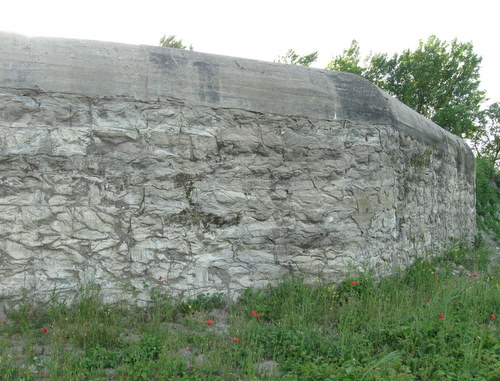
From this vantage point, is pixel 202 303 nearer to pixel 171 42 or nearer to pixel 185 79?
pixel 185 79

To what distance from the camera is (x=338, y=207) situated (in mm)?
4398

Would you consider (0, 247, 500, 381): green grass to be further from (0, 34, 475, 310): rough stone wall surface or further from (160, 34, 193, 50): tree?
(160, 34, 193, 50): tree

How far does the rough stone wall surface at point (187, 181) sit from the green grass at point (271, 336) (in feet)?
0.77

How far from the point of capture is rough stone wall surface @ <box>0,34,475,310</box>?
358 cm

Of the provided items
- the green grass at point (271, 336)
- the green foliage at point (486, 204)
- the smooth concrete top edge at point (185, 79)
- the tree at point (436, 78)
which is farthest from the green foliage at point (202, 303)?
the tree at point (436, 78)

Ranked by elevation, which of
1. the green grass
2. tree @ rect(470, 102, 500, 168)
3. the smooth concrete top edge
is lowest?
the green grass

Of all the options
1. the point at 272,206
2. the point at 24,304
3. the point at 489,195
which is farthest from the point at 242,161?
the point at 489,195

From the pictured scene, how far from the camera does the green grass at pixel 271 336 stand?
2.70 metres

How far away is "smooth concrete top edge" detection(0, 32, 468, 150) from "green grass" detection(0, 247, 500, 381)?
1753mm

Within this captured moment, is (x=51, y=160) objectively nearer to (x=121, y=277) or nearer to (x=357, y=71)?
(x=121, y=277)

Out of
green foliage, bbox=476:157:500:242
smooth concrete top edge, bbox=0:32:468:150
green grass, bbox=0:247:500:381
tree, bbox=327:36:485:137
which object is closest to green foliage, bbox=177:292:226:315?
green grass, bbox=0:247:500:381

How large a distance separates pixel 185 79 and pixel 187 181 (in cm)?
96

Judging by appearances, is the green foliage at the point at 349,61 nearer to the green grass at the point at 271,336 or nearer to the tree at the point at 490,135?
the tree at the point at 490,135

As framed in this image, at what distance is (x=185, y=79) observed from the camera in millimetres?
4012
